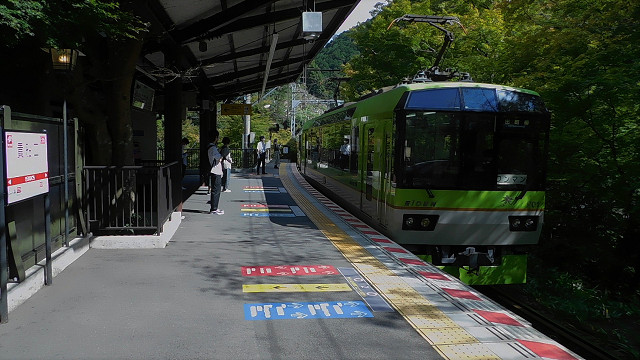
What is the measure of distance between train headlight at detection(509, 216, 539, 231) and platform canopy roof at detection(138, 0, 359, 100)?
5203 mm

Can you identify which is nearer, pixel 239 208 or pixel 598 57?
pixel 598 57

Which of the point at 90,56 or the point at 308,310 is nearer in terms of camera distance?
the point at 308,310

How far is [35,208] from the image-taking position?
626 cm

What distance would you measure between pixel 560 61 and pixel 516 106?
4243 mm

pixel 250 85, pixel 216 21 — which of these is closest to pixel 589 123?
pixel 216 21

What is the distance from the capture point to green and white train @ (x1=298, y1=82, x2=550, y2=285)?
8.03 m

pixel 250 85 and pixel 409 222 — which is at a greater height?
pixel 250 85

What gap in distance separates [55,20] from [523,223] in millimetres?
7056

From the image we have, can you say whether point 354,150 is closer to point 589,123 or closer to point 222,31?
point 222,31

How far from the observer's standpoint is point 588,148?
35.3ft

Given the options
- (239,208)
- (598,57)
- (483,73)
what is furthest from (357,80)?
(598,57)

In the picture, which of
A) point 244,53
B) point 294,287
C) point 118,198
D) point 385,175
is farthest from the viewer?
point 244,53

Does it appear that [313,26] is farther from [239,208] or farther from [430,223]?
[239,208]

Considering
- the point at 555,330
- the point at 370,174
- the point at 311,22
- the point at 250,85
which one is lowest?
the point at 555,330
